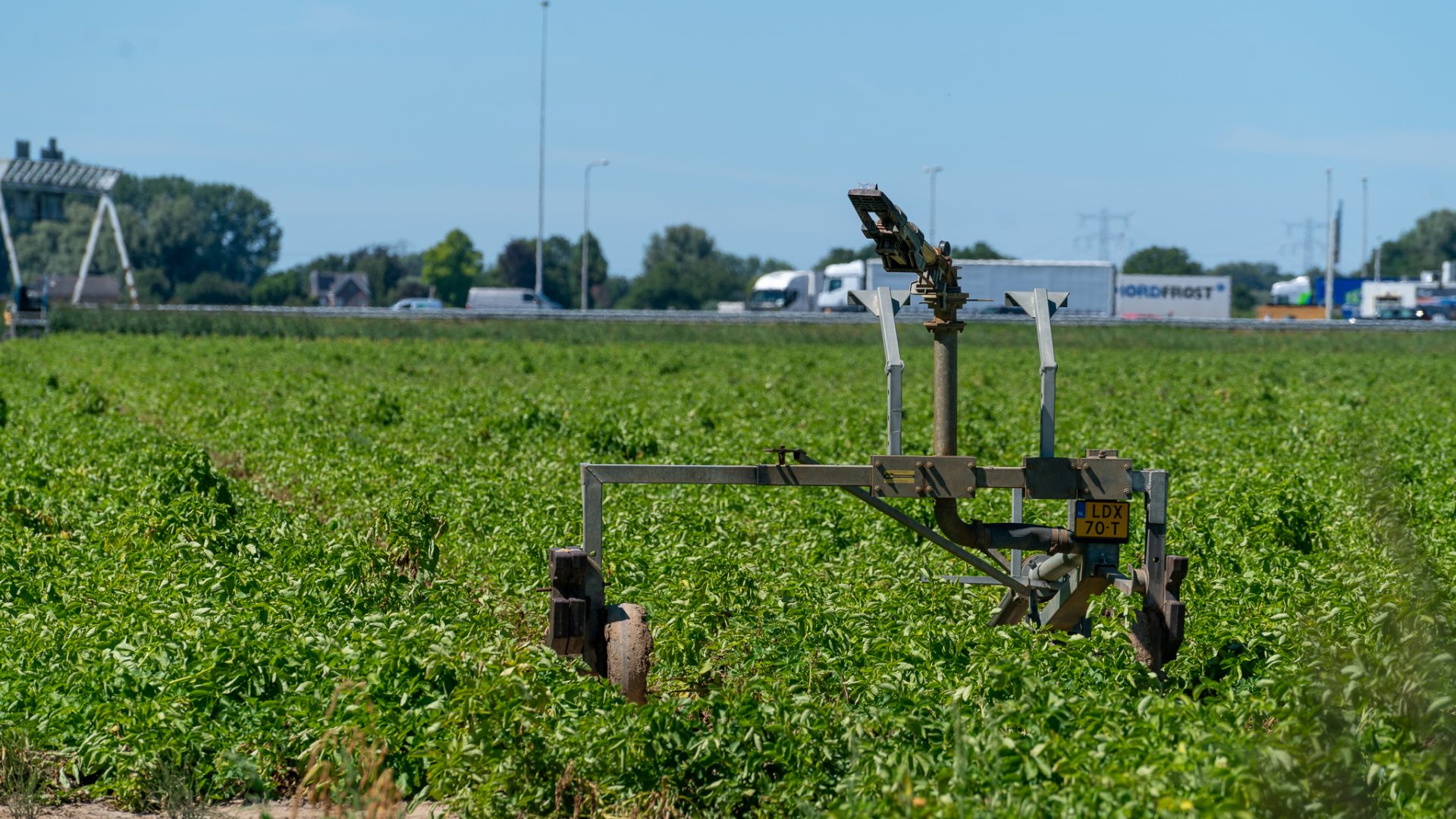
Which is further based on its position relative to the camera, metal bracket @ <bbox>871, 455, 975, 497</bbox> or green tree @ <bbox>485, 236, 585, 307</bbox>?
green tree @ <bbox>485, 236, 585, 307</bbox>

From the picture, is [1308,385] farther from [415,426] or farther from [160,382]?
[160,382]

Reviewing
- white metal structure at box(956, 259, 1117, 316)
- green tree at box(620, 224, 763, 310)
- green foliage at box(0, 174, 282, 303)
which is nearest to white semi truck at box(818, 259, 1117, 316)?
white metal structure at box(956, 259, 1117, 316)

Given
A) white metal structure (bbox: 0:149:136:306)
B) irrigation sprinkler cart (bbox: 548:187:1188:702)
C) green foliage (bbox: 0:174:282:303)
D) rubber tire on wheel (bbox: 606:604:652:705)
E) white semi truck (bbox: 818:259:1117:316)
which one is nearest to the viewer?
rubber tire on wheel (bbox: 606:604:652:705)

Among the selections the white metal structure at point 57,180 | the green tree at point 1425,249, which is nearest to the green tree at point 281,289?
the white metal structure at point 57,180

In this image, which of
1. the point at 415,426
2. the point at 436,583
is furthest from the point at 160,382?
the point at 436,583

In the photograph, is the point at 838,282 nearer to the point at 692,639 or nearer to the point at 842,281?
the point at 842,281

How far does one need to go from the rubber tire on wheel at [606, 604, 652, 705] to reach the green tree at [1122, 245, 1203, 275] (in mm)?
133572

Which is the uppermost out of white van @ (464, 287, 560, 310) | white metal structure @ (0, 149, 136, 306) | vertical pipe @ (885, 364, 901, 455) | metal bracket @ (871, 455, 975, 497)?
white metal structure @ (0, 149, 136, 306)

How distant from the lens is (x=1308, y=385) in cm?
3020

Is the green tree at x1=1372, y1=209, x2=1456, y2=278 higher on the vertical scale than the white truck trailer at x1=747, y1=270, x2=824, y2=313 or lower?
higher

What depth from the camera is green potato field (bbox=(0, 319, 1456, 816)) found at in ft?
16.6

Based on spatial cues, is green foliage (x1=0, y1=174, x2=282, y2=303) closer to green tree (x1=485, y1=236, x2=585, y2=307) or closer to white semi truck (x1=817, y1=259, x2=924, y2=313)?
green tree (x1=485, y1=236, x2=585, y2=307)

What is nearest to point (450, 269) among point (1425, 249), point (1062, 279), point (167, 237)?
point (167, 237)

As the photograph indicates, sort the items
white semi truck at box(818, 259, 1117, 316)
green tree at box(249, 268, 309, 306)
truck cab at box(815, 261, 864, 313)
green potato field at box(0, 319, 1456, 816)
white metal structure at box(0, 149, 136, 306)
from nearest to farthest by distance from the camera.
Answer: green potato field at box(0, 319, 1456, 816) < white metal structure at box(0, 149, 136, 306) < white semi truck at box(818, 259, 1117, 316) < truck cab at box(815, 261, 864, 313) < green tree at box(249, 268, 309, 306)
